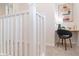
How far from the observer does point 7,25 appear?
6.10 ft

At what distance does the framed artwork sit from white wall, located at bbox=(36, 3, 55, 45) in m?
0.09

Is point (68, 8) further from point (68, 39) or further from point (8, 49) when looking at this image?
point (8, 49)

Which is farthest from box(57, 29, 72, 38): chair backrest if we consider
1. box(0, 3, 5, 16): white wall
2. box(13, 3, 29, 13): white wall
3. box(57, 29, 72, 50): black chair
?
box(0, 3, 5, 16): white wall

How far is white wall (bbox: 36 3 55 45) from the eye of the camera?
173 centimetres

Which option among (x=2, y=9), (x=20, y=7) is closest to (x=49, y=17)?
(x=20, y=7)

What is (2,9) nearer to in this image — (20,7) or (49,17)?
(20,7)

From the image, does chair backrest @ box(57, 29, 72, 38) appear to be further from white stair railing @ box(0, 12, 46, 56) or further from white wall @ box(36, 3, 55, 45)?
white stair railing @ box(0, 12, 46, 56)

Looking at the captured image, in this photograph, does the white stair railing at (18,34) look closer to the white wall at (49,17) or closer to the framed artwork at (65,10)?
the white wall at (49,17)

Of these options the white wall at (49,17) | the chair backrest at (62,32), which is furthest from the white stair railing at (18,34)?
the chair backrest at (62,32)

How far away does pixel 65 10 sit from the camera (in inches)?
70.2

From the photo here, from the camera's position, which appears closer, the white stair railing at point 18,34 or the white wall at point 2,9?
the white wall at point 2,9

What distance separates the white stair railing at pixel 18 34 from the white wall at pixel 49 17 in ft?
0.19

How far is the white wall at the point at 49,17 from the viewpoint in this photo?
1.73 meters

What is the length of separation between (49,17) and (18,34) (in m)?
0.45
